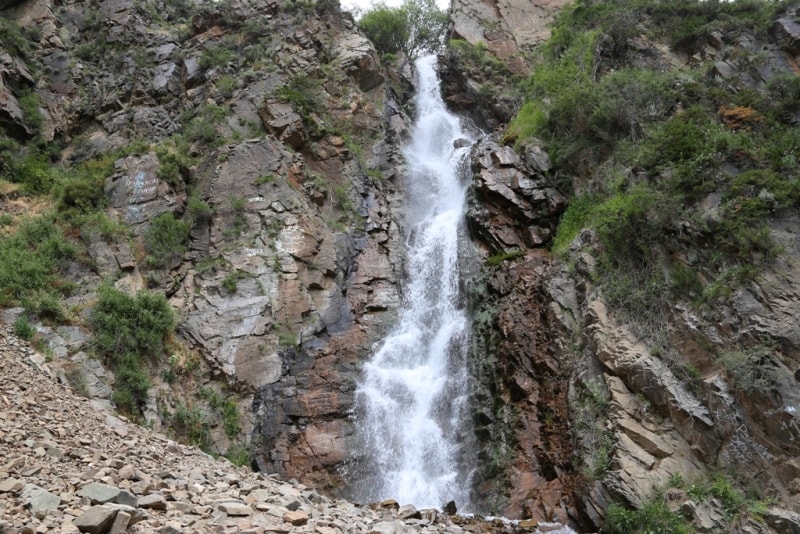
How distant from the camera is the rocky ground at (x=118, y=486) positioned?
6477 millimetres

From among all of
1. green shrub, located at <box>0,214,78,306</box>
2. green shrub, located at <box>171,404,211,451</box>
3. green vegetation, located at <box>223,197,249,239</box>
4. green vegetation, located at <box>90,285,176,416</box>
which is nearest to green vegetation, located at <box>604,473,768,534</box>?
green shrub, located at <box>171,404,211,451</box>

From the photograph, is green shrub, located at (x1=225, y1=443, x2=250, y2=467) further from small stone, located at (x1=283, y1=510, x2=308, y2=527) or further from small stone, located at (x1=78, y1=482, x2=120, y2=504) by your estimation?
small stone, located at (x1=78, y1=482, x2=120, y2=504)

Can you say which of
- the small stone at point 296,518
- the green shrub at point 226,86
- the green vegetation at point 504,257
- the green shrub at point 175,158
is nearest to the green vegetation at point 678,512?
the small stone at point 296,518

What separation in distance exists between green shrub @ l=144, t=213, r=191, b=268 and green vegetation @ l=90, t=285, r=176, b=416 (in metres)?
2.32

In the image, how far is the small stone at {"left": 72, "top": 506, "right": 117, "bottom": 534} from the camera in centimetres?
596

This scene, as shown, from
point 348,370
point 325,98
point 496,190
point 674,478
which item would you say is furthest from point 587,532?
point 325,98

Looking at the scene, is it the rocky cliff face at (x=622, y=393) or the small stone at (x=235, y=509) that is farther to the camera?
the rocky cliff face at (x=622, y=393)

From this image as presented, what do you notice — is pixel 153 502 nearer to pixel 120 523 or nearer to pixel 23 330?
pixel 120 523

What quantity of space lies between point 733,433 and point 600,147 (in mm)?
11870

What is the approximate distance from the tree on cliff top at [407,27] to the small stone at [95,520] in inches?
1525

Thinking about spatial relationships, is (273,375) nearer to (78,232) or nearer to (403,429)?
(403,429)

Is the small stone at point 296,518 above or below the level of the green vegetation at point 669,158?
below

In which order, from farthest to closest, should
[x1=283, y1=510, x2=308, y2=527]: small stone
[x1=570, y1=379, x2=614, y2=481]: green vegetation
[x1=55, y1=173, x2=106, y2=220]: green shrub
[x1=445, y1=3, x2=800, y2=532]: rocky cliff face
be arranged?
1. [x1=55, y1=173, x2=106, y2=220]: green shrub
2. [x1=570, y1=379, x2=614, y2=481]: green vegetation
3. [x1=445, y1=3, x2=800, y2=532]: rocky cliff face
4. [x1=283, y1=510, x2=308, y2=527]: small stone

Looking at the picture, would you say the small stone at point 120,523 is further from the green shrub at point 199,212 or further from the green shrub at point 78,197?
the green shrub at point 78,197
